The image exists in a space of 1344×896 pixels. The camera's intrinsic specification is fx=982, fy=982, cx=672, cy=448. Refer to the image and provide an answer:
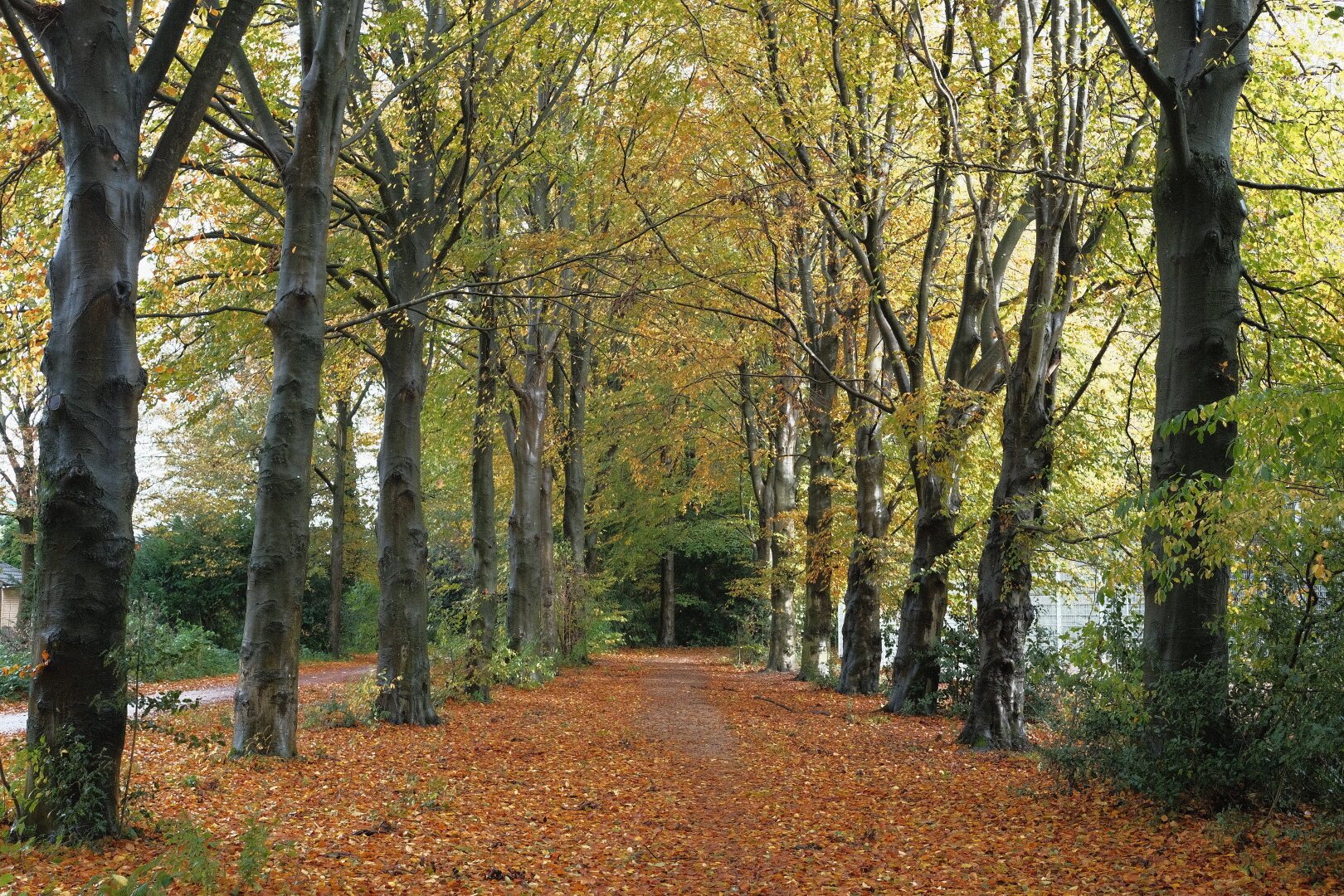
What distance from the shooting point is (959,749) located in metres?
11.4

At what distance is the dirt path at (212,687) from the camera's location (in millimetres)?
13266

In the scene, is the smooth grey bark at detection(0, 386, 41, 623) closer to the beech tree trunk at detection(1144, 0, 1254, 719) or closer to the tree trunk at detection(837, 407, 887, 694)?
the tree trunk at detection(837, 407, 887, 694)

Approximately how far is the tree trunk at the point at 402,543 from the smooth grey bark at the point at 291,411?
3.01 m

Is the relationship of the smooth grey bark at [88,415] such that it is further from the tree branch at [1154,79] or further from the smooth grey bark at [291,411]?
the tree branch at [1154,79]

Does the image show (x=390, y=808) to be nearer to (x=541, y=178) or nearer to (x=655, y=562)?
(x=541, y=178)

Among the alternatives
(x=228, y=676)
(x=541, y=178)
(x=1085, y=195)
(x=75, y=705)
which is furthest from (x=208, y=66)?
(x=228, y=676)

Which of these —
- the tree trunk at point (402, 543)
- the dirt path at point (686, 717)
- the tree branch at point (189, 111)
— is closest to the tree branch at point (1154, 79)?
the tree branch at point (189, 111)

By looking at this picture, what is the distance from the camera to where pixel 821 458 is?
20656 millimetres

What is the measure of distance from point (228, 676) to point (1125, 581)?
22813 millimetres

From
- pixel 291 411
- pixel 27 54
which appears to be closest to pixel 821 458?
pixel 291 411

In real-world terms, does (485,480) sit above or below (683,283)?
below

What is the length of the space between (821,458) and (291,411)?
13.3m

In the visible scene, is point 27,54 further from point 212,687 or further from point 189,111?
point 212,687

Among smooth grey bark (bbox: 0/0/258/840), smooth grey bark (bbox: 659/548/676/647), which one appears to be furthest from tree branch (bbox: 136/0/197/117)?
smooth grey bark (bbox: 659/548/676/647)
